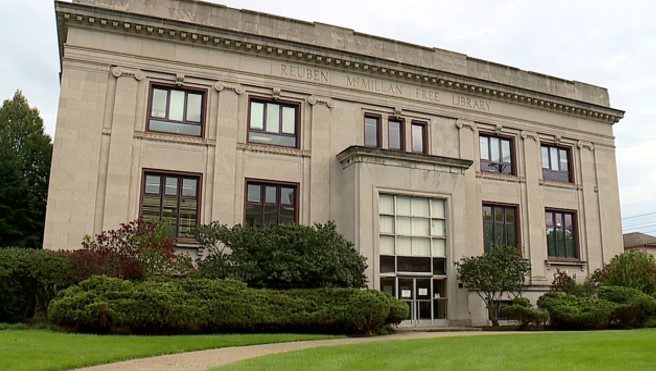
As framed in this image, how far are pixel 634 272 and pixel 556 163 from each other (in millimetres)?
7338

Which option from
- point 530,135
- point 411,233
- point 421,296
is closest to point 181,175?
point 411,233

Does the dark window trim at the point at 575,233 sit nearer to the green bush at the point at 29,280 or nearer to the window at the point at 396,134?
the window at the point at 396,134

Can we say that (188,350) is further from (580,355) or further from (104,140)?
(104,140)

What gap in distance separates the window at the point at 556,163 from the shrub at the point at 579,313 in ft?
29.4

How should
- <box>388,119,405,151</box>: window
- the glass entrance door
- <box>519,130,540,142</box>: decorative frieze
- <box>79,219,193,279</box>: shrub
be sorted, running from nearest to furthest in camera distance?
<box>79,219,193,279</box>: shrub
the glass entrance door
<box>388,119,405,151</box>: window
<box>519,130,540,142</box>: decorative frieze

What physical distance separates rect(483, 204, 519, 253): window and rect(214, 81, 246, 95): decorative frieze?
1211cm

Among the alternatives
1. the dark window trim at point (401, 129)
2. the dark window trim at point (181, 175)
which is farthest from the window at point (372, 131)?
the dark window trim at point (181, 175)

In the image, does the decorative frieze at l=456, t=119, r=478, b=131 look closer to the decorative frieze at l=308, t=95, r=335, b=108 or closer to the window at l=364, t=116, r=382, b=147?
the window at l=364, t=116, r=382, b=147

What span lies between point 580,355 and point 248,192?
1472 centimetres

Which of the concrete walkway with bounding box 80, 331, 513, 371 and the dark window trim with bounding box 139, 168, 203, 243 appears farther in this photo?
the dark window trim with bounding box 139, 168, 203, 243

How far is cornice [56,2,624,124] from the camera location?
21.9 m

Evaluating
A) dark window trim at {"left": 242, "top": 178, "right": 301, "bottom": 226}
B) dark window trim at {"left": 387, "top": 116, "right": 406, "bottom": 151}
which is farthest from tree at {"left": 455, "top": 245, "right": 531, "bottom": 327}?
dark window trim at {"left": 242, "top": 178, "right": 301, "bottom": 226}

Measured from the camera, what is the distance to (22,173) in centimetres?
2908

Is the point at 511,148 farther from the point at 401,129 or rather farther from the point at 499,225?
the point at 401,129
